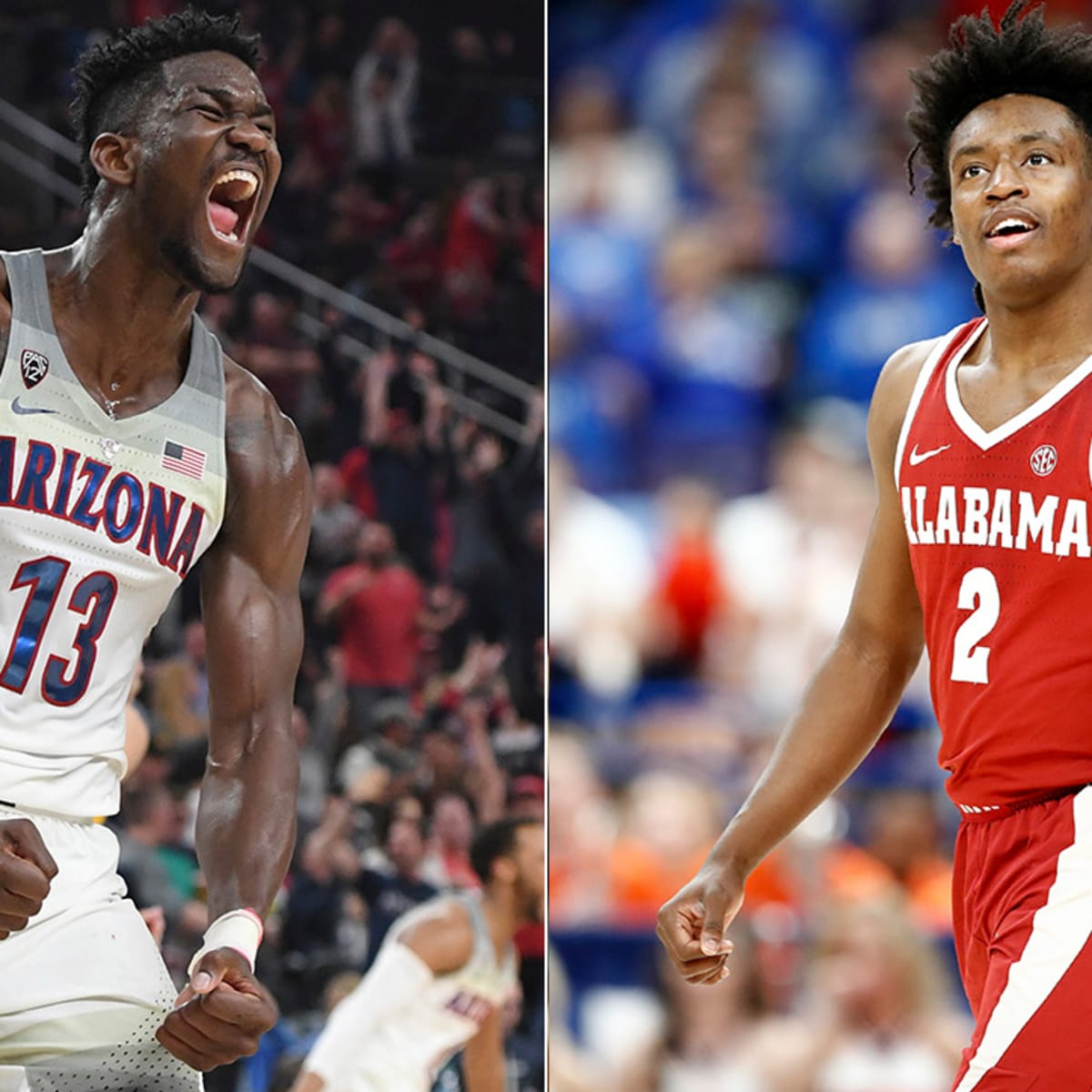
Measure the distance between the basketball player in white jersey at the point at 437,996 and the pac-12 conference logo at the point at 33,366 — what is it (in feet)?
6.67

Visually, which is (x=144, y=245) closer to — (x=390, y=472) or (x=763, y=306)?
(x=390, y=472)

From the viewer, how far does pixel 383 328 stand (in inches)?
175

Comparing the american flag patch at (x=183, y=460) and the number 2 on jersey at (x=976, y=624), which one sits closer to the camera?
the number 2 on jersey at (x=976, y=624)

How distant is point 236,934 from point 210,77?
123 centimetres

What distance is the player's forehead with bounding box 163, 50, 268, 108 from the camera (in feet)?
8.57

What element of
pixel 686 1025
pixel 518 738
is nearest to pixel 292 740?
pixel 518 738

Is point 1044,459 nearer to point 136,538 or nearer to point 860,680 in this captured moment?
point 860,680

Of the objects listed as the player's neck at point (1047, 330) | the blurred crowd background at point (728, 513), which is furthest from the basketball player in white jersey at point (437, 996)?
the player's neck at point (1047, 330)

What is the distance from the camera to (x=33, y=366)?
251 centimetres

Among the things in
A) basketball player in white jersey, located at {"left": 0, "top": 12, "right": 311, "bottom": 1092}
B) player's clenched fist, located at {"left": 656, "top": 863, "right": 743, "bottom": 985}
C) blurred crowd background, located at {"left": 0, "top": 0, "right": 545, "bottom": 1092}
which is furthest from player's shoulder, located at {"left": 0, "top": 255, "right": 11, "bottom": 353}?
blurred crowd background, located at {"left": 0, "top": 0, "right": 545, "bottom": 1092}

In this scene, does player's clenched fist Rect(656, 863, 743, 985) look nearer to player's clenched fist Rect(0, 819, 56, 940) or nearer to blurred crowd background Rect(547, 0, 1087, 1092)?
player's clenched fist Rect(0, 819, 56, 940)

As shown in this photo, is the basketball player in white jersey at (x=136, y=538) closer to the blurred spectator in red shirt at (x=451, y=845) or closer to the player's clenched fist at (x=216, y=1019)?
the player's clenched fist at (x=216, y=1019)

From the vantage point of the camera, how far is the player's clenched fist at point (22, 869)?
2066mm

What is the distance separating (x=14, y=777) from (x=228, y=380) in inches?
26.8
